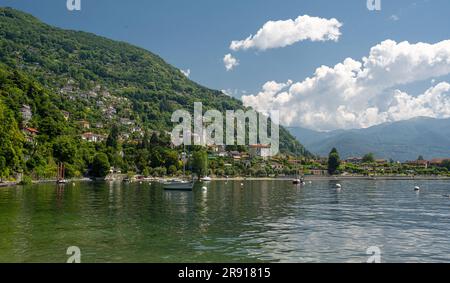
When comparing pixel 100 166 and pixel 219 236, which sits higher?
pixel 100 166

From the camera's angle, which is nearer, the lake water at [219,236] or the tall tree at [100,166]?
the lake water at [219,236]

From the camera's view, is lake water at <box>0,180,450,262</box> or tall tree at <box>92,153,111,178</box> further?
tall tree at <box>92,153,111,178</box>

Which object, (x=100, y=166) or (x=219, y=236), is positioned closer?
(x=219, y=236)

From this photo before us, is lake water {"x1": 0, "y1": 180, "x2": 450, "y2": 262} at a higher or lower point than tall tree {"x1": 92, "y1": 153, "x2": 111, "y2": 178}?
lower

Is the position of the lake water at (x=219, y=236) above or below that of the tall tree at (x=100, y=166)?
below

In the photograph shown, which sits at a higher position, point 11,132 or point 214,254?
point 11,132

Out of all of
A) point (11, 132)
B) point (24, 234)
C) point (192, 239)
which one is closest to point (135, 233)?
point (192, 239)

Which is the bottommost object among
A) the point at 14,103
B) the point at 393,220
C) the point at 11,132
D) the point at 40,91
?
the point at 393,220

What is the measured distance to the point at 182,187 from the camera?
282 ft

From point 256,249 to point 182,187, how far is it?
6367 centimetres

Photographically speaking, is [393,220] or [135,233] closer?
[135,233]

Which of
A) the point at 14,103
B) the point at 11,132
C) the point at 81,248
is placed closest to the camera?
the point at 81,248
